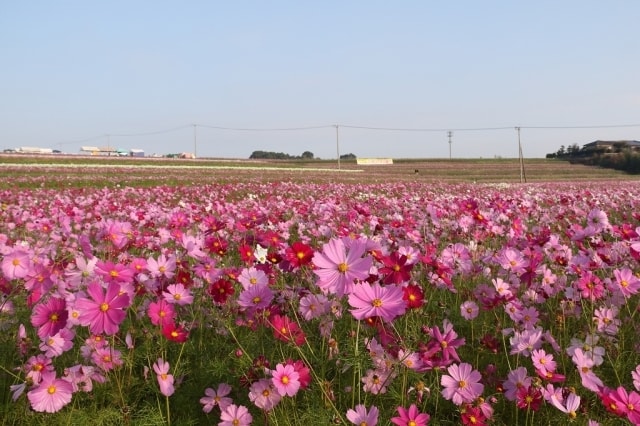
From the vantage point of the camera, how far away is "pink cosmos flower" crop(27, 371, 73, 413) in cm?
164

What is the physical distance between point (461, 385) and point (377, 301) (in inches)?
22.0

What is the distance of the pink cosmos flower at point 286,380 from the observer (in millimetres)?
1615

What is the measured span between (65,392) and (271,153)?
120 meters

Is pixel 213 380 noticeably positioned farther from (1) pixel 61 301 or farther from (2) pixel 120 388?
(1) pixel 61 301

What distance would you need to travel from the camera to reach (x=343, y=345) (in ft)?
7.55

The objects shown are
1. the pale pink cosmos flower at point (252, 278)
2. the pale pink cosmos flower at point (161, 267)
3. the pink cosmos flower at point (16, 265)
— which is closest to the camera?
the pink cosmos flower at point (16, 265)

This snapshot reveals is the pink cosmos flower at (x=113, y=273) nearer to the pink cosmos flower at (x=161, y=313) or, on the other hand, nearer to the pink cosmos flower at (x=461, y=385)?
the pink cosmos flower at (x=161, y=313)

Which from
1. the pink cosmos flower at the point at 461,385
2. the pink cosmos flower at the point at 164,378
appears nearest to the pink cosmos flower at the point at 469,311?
the pink cosmos flower at the point at 461,385

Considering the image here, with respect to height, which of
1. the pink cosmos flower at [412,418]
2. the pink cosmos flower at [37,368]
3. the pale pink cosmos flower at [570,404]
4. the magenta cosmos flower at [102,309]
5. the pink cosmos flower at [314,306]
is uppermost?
the magenta cosmos flower at [102,309]

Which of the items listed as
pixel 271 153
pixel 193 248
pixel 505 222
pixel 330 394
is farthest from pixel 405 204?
pixel 271 153

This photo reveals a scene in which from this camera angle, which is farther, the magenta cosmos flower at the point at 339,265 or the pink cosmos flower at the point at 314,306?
the pink cosmos flower at the point at 314,306

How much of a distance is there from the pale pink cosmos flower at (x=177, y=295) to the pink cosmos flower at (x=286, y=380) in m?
0.62

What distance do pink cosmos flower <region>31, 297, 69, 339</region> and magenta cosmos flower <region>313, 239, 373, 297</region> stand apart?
931 mm

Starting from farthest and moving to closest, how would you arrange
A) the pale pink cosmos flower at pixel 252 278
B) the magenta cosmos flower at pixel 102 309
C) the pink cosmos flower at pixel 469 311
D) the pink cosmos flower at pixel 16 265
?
the pink cosmos flower at pixel 469 311, the pale pink cosmos flower at pixel 252 278, the pink cosmos flower at pixel 16 265, the magenta cosmos flower at pixel 102 309
